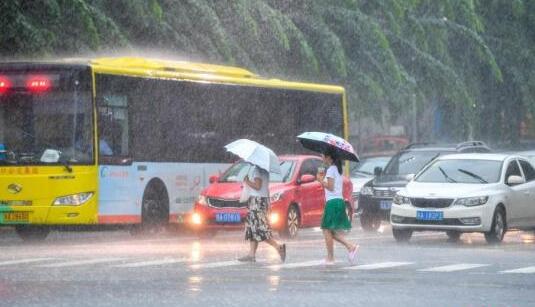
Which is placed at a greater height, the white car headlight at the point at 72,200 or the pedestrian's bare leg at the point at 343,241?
the white car headlight at the point at 72,200

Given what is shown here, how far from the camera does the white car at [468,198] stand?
81.3 feet

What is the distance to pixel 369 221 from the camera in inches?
1209

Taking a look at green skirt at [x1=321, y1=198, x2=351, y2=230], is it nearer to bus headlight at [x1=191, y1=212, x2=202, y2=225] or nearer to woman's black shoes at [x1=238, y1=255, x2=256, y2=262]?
woman's black shoes at [x1=238, y1=255, x2=256, y2=262]

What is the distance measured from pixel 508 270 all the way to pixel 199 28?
711 inches

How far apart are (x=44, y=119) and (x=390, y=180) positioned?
8.00 metres

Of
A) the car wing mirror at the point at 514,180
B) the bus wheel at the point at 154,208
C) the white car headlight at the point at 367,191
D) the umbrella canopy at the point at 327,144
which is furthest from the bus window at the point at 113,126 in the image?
the umbrella canopy at the point at 327,144

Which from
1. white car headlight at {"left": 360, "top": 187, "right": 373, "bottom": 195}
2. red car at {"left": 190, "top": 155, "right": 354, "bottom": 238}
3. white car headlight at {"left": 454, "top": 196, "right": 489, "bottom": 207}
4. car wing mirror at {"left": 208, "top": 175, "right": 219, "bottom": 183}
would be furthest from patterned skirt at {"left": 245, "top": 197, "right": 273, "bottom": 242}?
white car headlight at {"left": 360, "top": 187, "right": 373, "bottom": 195}

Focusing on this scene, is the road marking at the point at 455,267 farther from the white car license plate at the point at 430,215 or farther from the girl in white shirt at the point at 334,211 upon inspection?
the white car license plate at the point at 430,215

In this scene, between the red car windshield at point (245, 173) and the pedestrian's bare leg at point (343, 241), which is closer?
the pedestrian's bare leg at point (343, 241)

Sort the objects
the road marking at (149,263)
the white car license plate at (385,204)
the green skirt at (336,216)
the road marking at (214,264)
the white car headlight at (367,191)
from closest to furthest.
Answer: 1. the road marking at (214,264)
2. the road marking at (149,263)
3. the green skirt at (336,216)
4. the white car license plate at (385,204)
5. the white car headlight at (367,191)

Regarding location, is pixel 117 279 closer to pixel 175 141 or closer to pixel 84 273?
pixel 84 273

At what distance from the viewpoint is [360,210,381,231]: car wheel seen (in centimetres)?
3055

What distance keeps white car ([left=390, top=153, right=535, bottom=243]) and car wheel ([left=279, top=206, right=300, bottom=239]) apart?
211 centimetres

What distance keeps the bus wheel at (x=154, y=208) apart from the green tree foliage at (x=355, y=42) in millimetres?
3277
